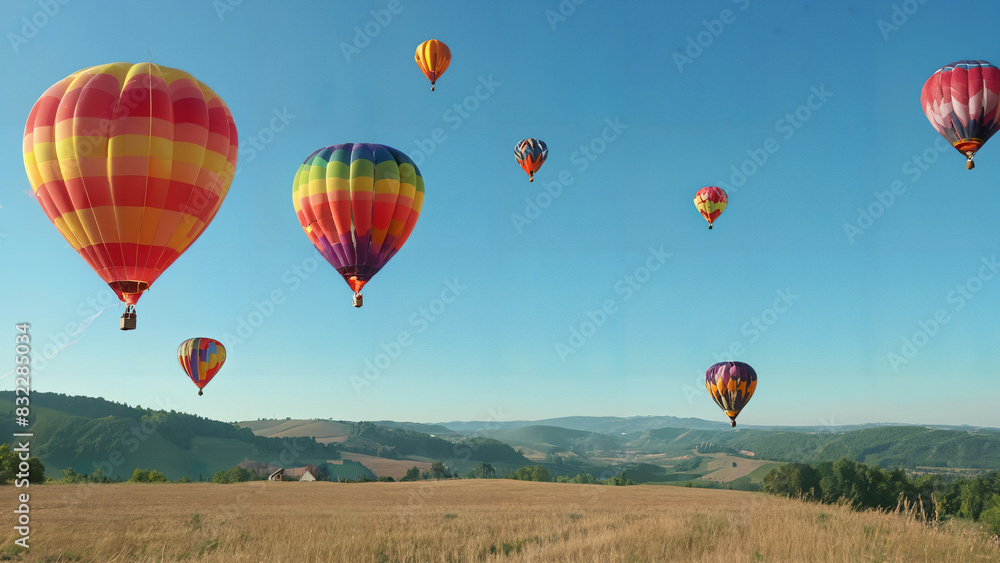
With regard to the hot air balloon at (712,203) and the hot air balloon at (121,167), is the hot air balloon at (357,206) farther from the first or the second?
the hot air balloon at (712,203)

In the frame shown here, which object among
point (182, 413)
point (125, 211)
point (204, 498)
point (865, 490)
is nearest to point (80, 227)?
point (125, 211)

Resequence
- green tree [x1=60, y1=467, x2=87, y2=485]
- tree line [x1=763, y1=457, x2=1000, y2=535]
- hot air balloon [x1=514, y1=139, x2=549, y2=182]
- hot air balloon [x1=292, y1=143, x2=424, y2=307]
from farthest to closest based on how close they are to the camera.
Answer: tree line [x1=763, y1=457, x2=1000, y2=535] < green tree [x1=60, y1=467, x2=87, y2=485] < hot air balloon [x1=514, y1=139, x2=549, y2=182] < hot air balloon [x1=292, y1=143, x2=424, y2=307]

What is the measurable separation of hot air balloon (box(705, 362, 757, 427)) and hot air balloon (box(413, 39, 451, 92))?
2676 centimetres

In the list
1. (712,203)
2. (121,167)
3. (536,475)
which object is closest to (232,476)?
(536,475)

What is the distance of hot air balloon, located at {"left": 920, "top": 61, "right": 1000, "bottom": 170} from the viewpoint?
23.0m

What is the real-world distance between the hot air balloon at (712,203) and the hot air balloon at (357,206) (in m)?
26.1

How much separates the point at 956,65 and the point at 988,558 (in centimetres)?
2161

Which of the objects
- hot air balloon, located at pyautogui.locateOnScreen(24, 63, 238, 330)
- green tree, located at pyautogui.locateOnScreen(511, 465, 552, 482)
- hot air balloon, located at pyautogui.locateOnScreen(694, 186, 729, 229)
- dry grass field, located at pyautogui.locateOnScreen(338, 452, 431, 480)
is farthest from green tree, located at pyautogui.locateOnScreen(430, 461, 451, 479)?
hot air balloon, located at pyautogui.locateOnScreen(24, 63, 238, 330)

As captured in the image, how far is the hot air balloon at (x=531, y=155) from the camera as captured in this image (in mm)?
39000

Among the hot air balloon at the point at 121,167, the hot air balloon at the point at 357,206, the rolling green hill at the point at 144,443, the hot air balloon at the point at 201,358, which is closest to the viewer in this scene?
the hot air balloon at the point at 121,167

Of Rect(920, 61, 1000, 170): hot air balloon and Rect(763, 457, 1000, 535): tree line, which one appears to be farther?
Rect(763, 457, 1000, 535): tree line

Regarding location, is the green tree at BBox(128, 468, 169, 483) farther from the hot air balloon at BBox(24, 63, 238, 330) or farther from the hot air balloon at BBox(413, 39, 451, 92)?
the hot air balloon at BBox(24, 63, 238, 330)

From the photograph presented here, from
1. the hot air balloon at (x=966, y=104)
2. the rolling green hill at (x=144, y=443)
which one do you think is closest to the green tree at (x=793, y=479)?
the hot air balloon at (x=966, y=104)

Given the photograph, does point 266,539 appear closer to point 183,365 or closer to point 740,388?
Answer: point 740,388
